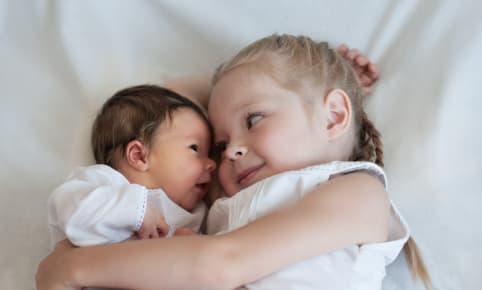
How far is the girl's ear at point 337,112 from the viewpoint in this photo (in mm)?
1221

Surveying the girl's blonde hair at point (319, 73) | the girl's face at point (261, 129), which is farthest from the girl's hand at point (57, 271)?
the girl's blonde hair at point (319, 73)

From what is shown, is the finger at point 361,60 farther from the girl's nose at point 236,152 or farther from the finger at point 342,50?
the girl's nose at point 236,152

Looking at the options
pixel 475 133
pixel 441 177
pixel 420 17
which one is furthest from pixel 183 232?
pixel 420 17

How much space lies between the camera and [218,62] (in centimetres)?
159

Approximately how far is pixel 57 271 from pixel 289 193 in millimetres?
395

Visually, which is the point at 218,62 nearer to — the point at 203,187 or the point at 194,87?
the point at 194,87

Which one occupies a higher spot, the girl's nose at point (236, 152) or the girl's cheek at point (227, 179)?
the girl's nose at point (236, 152)

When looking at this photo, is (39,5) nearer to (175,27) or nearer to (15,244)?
(175,27)

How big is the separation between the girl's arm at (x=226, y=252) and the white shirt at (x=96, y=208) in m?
0.04

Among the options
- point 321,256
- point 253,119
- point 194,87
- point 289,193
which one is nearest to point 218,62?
point 194,87

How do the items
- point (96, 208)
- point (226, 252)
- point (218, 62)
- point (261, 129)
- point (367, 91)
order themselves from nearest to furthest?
point (226, 252) → point (96, 208) → point (261, 129) → point (367, 91) → point (218, 62)

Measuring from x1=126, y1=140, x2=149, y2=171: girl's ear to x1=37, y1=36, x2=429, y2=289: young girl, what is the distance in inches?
5.8

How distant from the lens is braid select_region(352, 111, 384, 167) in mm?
1295

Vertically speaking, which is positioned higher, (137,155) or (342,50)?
(342,50)
